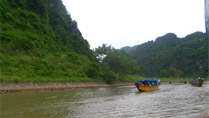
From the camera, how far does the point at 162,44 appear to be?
6964 inches

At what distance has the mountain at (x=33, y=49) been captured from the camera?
31.0 m

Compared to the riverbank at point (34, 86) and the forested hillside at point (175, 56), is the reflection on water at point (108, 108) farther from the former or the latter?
the forested hillside at point (175, 56)

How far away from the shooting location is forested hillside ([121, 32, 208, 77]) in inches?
4173

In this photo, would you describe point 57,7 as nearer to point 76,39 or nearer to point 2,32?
point 76,39

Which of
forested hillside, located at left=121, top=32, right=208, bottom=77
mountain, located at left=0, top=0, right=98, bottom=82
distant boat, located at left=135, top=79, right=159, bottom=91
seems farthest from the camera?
forested hillside, located at left=121, top=32, right=208, bottom=77

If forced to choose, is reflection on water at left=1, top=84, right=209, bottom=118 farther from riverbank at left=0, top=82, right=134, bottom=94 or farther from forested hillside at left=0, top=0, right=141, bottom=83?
forested hillside at left=0, top=0, right=141, bottom=83

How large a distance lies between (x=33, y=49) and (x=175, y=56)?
119 meters

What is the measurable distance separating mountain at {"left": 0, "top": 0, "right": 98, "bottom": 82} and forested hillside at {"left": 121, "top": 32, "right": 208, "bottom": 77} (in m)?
58.2

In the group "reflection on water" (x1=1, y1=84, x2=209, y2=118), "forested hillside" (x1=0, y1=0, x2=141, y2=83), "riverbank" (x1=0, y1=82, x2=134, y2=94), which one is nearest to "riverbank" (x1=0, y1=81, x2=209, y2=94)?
"riverbank" (x1=0, y1=82, x2=134, y2=94)

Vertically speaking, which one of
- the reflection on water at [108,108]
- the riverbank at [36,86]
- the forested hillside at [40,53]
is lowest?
the reflection on water at [108,108]

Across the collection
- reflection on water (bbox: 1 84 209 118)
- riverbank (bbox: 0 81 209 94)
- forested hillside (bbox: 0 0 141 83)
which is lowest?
reflection on water (bbox: 1 84 209 118)

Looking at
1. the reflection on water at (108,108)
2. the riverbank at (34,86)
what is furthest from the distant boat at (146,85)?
the riverbank at (34,86)

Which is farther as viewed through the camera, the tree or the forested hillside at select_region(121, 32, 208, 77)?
the forested hillside at select_region(121, 32, 208, 77)

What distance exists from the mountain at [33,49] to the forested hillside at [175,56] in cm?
5825
